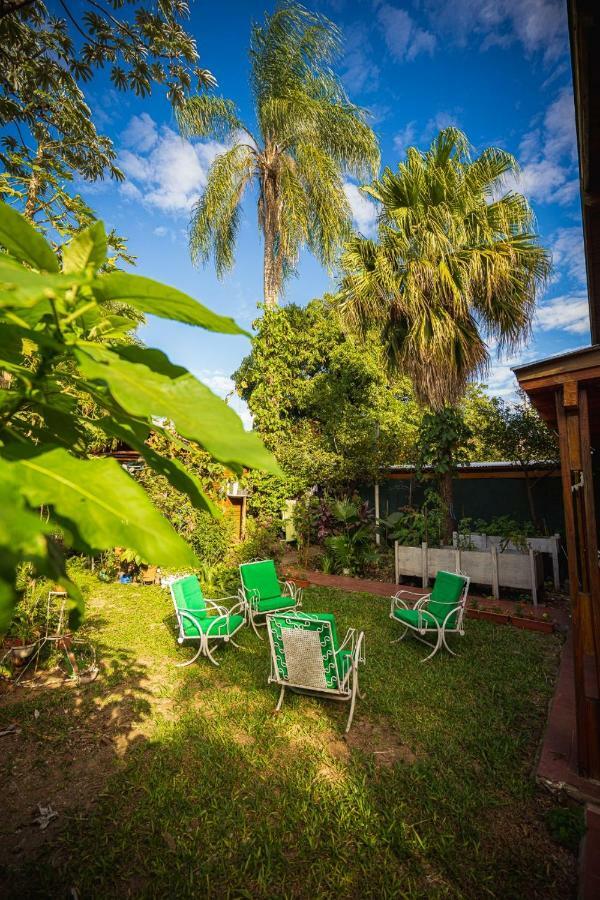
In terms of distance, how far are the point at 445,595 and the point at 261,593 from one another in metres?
3.07

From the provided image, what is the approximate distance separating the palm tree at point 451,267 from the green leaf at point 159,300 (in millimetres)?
9148

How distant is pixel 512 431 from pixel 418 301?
5.75 metres

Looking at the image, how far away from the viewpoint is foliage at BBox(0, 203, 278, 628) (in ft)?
1.16

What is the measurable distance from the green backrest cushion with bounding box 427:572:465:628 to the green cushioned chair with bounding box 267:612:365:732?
7.25ft

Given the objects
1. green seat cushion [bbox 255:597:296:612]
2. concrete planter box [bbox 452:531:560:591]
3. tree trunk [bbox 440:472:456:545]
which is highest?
tree trunk [bbox 440:472:456:545]

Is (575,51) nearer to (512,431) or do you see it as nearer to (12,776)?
(12,776)

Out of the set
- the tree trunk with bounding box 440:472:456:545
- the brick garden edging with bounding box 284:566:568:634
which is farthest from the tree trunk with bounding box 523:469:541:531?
the brick garden edging with bounding box 284:566:568:634

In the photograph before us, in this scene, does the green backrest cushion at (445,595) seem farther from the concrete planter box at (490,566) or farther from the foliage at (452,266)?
the foliage at (452,266)

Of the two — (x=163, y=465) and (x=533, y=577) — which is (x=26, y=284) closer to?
(x=163, y=465)

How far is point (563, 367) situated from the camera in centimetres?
337

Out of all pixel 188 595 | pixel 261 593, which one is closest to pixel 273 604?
pixel 261 593

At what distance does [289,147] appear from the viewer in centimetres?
1309

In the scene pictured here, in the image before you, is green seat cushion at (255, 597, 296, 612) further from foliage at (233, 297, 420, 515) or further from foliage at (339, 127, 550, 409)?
foliage at (339, 127, 550, 409)

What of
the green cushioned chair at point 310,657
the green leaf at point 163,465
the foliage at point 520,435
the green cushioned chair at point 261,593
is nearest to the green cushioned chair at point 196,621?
the green cushioned chair at point 261,593
